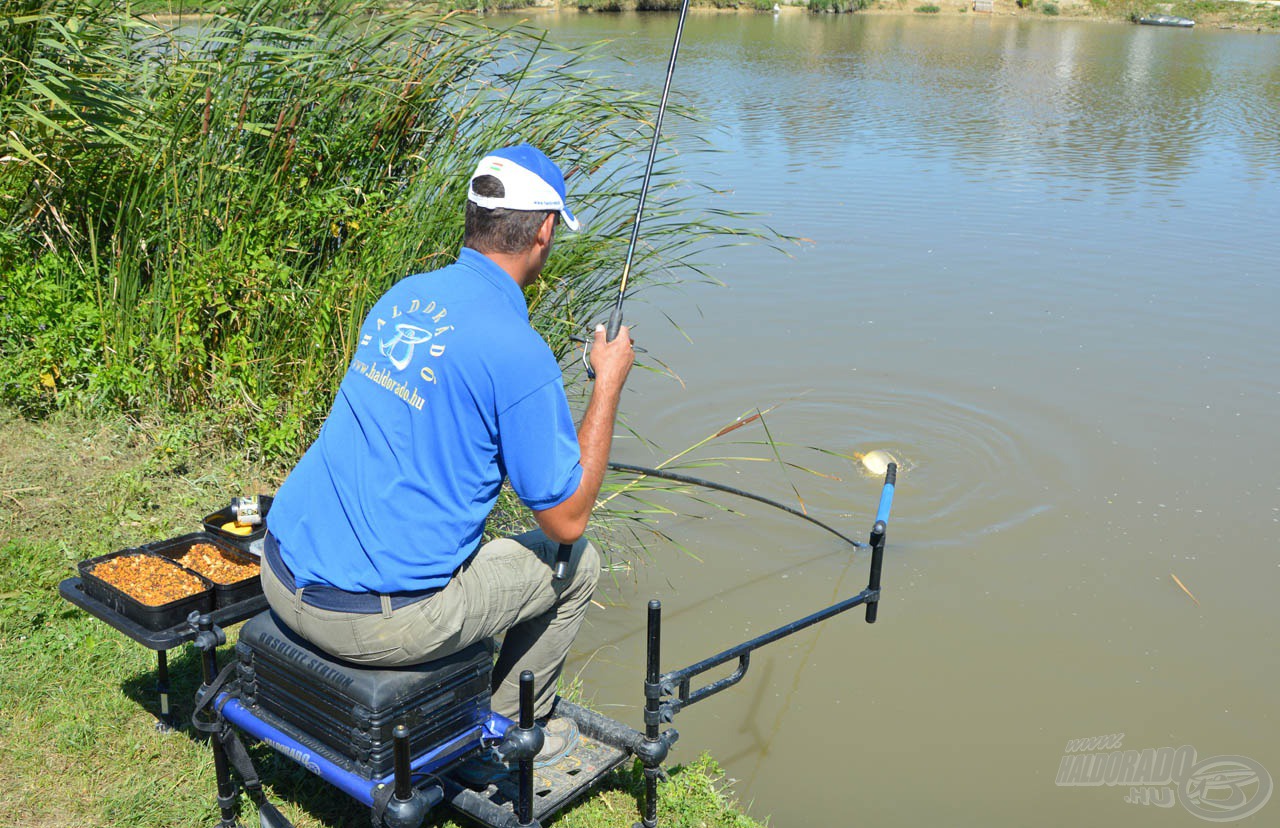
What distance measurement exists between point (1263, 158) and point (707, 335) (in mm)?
9506

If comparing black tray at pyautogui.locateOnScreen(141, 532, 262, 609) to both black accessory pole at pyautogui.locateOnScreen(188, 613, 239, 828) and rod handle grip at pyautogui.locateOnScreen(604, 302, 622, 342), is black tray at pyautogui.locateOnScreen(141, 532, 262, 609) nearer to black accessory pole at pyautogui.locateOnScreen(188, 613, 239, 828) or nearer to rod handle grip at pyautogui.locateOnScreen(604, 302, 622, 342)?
black accessory pole at pyautogui.locateOnScreen(188, 613, 239, 828)

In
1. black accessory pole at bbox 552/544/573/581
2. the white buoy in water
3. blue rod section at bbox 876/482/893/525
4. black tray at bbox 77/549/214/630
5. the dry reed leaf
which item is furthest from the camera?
the white buoy in water

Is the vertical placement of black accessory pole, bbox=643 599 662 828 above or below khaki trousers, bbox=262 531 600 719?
below

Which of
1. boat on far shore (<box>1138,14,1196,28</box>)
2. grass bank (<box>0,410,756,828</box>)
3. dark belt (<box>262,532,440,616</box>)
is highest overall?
boat on far shore (<box>1138,14,1196,28</box>)

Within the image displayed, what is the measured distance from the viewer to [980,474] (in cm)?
620

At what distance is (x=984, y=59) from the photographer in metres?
24.0

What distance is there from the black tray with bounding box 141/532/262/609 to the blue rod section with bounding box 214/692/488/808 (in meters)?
0.47

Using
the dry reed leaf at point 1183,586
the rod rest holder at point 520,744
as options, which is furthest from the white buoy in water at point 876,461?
the rod rest holder at point 520,744

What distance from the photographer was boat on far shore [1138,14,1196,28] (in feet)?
116

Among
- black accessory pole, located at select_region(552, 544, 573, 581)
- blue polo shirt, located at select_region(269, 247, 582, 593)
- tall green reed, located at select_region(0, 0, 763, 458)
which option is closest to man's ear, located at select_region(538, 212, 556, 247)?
blue polo shirt, located at select_region(269, 247, 582, 593)

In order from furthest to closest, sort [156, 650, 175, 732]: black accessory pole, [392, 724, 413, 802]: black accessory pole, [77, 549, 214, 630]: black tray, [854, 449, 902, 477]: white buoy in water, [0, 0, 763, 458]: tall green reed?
[854, 449, 902, 477]: white buoy in water → [0, 0, 763, 458]: tall green reed → [156, 650, 175, 732]: black accessory pole → [77, 549, 214, 630]: black tray → [392, 724, 413, 802]: black accessory pole

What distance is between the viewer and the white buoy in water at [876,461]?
622cm

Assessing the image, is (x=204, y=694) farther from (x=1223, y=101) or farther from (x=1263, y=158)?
(x=1223, y=101)

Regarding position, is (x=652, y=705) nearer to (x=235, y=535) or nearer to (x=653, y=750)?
(x=653, y=750)
